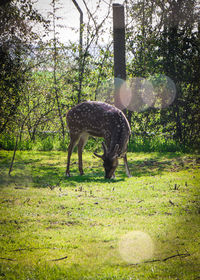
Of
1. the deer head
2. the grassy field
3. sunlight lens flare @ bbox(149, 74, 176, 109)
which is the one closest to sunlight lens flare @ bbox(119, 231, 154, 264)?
the grassy field

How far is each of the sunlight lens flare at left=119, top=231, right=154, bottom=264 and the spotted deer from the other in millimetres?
3357

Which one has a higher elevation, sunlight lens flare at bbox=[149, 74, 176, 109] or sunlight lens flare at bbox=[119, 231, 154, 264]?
sunlight lens flare at bbox=[149, 74, 176, 109]

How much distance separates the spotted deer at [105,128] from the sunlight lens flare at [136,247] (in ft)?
11.0

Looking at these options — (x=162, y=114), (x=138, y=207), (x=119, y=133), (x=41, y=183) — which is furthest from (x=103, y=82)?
(x=138, y=207)

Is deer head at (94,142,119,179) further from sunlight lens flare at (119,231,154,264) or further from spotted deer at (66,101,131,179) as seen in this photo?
sunlight lens flare at (119,231,154,264)

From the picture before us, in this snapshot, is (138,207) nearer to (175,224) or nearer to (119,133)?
(175,224)

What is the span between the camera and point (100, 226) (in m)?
4.46

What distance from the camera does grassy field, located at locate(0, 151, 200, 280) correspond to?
3.30 meters

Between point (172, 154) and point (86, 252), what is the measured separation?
289 inches

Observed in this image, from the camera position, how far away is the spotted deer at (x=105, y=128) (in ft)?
24.6

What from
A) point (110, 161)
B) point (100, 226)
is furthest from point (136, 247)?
point (110, 161)

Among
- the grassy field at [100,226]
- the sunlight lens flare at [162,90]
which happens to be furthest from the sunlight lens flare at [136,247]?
the sunlight lens flare at [162,90]

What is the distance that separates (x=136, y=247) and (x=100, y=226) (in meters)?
0.79

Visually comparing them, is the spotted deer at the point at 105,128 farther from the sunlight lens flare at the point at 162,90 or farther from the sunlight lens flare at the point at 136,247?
the sunlight lens flare at the point at 162,90
